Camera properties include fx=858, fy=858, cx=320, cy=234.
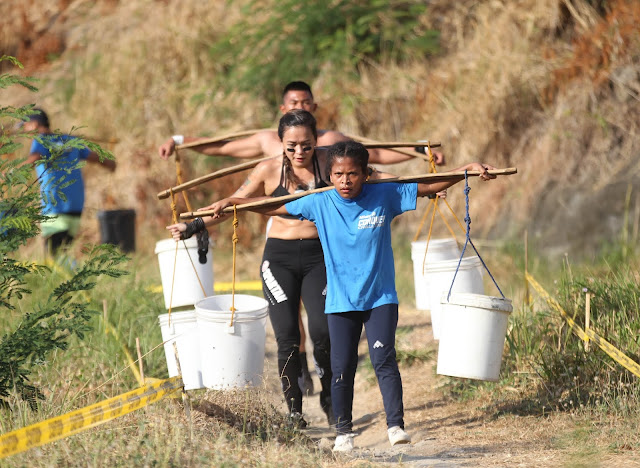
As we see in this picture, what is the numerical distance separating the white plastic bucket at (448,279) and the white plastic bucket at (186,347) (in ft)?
5.31

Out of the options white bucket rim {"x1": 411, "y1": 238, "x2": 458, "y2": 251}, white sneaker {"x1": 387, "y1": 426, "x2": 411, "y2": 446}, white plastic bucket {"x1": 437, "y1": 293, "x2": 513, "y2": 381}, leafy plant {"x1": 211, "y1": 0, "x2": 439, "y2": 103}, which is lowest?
white sneaker {"x1": 387, "y1": 426, "x2": 411, "y2": 446}

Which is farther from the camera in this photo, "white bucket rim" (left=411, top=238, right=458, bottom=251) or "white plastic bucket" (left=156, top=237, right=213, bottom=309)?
"white plastic bucket" (left=156, top=237, right=213, bottom=309)

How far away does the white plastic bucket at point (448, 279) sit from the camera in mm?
5926

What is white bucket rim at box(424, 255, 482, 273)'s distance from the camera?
5.94m

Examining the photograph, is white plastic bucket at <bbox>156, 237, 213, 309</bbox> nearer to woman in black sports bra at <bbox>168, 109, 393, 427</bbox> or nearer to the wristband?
woman in black sports bra at <bbox>168, 109, 393, 427</bbox>

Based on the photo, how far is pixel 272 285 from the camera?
5.69 metres

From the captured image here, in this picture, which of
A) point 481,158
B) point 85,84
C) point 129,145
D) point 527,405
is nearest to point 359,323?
point 527,405

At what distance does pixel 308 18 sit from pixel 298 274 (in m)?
8.23

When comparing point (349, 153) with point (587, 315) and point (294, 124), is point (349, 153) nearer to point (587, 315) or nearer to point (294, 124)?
point (294, 124)

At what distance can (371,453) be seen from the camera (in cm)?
490

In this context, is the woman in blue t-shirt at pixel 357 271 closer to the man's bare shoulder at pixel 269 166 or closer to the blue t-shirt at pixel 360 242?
the blue t-shirt at pixel 360 242

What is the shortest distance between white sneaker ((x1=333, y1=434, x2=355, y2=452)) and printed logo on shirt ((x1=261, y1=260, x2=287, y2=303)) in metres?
1.05

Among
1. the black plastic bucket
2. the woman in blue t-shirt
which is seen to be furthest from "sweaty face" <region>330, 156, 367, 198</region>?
the black plastic bucket

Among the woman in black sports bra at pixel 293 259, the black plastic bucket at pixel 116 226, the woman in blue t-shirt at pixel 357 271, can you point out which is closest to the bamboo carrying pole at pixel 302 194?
the woman in blue t-shirt at pixel 357 271
